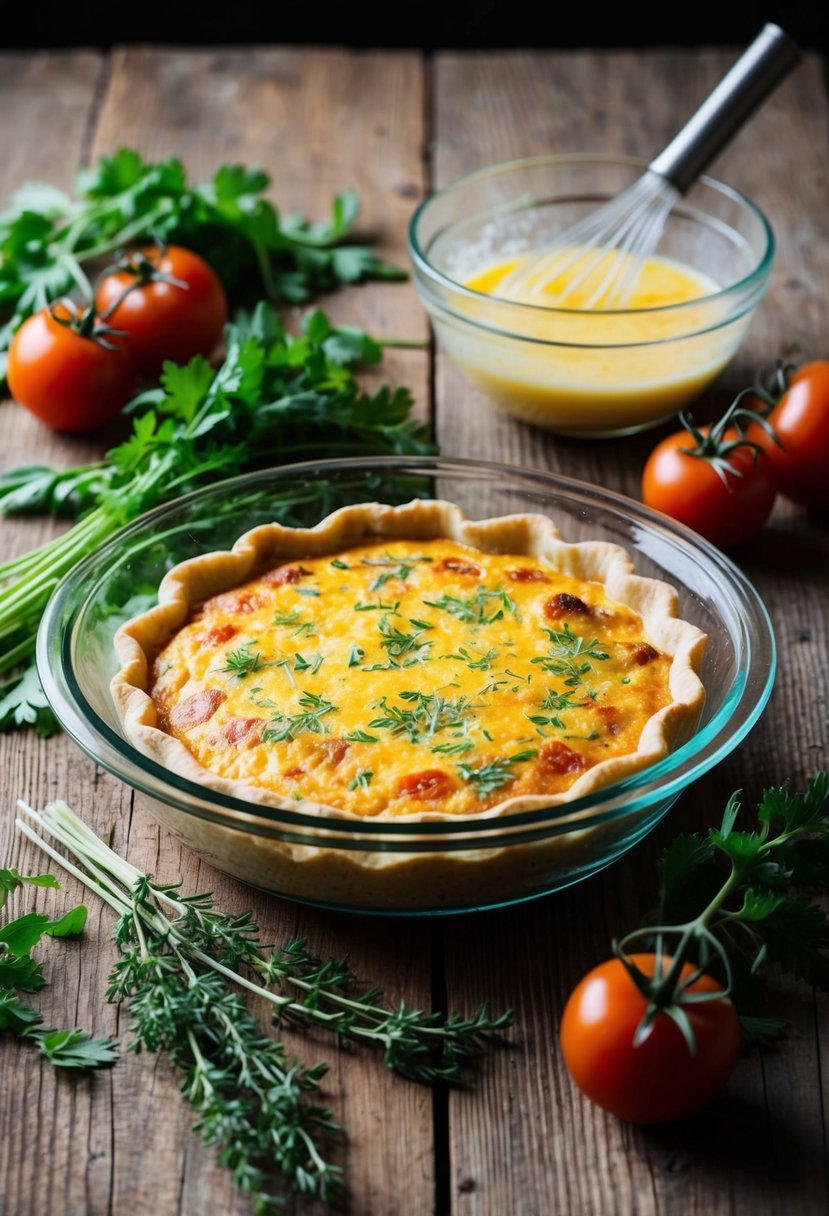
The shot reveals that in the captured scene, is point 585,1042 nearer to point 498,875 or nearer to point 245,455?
point 498,875

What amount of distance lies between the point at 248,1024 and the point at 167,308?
243cm

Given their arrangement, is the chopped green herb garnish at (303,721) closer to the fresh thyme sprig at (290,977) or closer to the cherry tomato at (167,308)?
the fresh thyme sprig at (290,977)

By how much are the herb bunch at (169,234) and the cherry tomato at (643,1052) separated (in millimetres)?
2926

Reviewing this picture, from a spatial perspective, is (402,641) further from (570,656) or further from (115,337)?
(115,337)

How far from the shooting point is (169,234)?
14.5ft

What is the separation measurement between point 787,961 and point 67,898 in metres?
1.30

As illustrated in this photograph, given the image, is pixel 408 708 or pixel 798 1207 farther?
pixel 408 708

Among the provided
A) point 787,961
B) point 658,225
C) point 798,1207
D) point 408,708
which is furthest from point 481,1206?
point 658,225

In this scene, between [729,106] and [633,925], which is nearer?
[633,925]

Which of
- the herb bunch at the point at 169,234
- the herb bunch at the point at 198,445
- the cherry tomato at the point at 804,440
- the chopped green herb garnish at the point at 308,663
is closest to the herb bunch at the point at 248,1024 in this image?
the chopped green herb garnish at the point at 308,663

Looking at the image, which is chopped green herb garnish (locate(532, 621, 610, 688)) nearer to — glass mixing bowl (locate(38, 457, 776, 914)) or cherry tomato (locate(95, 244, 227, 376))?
glass mixing bowl (locate(38, 457, 776, 914))

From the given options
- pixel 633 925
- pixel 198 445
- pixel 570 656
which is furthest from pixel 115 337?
pixel 633 925

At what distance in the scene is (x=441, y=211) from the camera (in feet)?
14.1

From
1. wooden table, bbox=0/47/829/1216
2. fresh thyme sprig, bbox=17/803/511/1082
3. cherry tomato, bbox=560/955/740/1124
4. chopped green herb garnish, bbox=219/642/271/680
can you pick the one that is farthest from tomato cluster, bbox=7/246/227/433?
cherry tomato, bbox=560/955/740/1124
